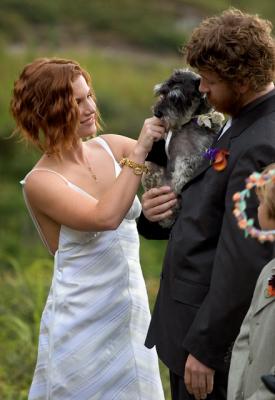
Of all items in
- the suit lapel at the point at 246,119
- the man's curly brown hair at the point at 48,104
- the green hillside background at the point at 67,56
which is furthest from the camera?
the green hillside background at the point at 67,56

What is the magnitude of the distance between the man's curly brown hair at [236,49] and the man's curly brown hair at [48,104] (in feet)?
2.99

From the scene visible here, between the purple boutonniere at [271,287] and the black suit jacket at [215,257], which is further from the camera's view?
the black suit jacket at [215,257]

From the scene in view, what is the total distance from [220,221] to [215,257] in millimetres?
145

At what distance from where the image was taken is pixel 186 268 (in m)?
3.34

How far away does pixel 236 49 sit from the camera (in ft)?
10.2

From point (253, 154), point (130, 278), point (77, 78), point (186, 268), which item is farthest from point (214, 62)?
point (130, 278)

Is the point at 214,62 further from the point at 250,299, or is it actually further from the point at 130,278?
the point at 130,278

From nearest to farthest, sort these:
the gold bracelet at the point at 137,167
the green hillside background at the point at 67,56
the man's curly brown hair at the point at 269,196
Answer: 1. the man's curly brown hair at the point at 269,196
2. the gold bracelet at the point at 137,167
3. the green hillside background at the point at 67,56

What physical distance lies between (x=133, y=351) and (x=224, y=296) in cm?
111

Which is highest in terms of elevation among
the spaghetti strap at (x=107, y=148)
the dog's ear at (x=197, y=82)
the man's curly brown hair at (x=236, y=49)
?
the man's curly brown hair at (x=236, y=49)

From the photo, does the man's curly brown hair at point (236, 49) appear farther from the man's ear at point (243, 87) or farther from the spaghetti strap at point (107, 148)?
the spaghetti strap at point (107, 148)

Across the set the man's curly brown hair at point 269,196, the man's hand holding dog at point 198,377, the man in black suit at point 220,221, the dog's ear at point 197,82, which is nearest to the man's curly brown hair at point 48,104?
the dog's ear at point 197,82

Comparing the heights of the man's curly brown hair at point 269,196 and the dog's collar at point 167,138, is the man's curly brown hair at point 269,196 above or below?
above

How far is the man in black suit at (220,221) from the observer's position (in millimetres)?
3113
